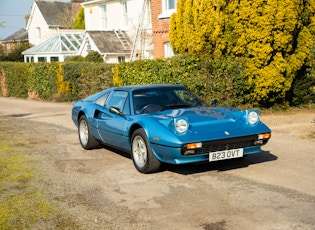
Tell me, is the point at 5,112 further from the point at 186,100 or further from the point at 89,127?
the point at 186,100

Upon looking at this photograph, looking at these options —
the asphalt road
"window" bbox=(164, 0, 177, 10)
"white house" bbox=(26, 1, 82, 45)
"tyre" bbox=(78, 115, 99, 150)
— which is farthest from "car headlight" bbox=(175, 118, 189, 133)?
"white house" bbox=(26, 1, 82, 45)

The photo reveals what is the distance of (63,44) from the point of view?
37.3 metres

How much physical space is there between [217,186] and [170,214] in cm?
125

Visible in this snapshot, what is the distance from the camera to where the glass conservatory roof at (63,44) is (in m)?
37.0

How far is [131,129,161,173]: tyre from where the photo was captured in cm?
689

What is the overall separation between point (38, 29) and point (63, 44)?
50.3 feet

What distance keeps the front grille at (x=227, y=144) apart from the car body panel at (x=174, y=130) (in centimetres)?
2

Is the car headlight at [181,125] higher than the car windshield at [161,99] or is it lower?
lower

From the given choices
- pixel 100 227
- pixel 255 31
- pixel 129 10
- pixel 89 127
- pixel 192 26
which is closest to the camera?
pixel 100 227

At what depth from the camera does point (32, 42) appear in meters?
51.8

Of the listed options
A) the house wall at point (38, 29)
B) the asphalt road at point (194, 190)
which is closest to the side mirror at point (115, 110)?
the asphalt road at point (194, 190)

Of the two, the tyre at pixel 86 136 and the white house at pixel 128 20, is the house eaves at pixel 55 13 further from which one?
the tyre at pixel 86 136

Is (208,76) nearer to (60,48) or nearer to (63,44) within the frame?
(60,48)

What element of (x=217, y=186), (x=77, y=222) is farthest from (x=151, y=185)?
(x=77, y=222)
